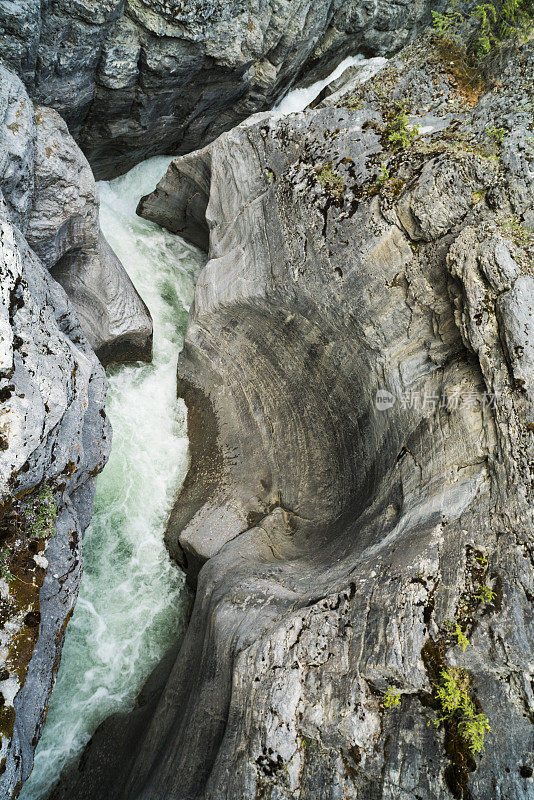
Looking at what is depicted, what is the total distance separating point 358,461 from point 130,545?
14.0 feet

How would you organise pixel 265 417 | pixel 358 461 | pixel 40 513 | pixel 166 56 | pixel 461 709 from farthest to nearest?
pixel 166 56
pixel 265 417
pixel 358 461
pixel 40 513
pixel 461 709

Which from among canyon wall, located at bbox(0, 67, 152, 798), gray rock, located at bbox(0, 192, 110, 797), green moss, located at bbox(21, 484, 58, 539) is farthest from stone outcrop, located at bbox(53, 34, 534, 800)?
green moss, located at bbox(21, 484, 58, 539)

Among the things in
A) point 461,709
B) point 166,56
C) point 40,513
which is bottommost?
point 461,709

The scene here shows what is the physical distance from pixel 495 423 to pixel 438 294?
7.03 ft

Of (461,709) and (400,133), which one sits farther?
(400,133)

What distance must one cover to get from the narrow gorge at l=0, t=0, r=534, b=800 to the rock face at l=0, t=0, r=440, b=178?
2.3 inches

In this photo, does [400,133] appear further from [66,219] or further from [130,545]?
[130,545]

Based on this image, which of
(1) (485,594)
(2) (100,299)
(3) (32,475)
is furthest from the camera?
(2) (100,299)

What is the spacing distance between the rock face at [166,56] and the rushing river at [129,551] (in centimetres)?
217

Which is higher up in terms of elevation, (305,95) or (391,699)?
(305,95)

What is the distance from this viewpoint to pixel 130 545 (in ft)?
27.7

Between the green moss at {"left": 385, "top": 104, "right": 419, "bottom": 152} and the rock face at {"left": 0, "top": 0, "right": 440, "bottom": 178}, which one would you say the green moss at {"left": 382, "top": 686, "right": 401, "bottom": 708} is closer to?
the green moss at {"left": 385, "top": 104, "right": 419, "bottom": 152}

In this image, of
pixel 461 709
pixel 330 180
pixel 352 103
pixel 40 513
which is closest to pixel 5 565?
pixel 40 513

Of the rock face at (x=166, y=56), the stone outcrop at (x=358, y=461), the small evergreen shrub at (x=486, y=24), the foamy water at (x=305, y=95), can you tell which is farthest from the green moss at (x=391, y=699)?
the foamy water at (x=305, y=95)
